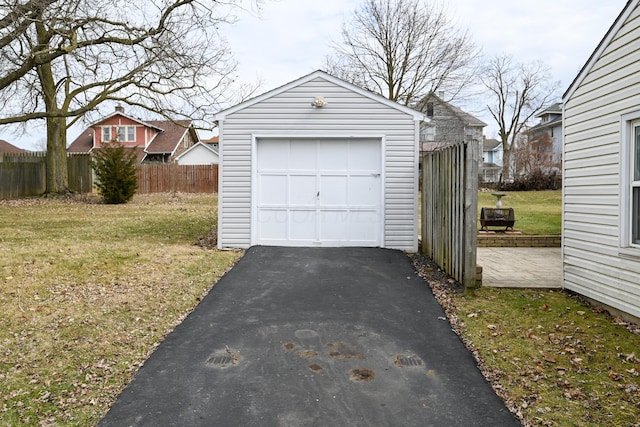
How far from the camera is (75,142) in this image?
39.2 metres

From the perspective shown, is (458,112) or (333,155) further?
(458,112)

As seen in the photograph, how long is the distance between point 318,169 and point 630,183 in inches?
223

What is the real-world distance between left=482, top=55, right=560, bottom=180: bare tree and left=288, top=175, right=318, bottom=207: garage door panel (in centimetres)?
3128

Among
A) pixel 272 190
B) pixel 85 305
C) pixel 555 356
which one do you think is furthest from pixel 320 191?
pixel 555 356

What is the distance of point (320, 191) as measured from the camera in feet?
32.2

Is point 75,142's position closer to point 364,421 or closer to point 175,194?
point 175,194

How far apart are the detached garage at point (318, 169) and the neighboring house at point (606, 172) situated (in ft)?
11.3

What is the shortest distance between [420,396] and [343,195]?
638 centimetres

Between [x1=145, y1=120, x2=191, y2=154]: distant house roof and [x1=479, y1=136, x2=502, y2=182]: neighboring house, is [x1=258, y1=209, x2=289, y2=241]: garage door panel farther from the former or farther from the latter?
[x1=479, y1=136, x2=502, y2=182]: neighboring house

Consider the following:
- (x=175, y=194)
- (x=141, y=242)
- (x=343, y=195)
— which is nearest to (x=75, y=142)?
(x=175, y=194)

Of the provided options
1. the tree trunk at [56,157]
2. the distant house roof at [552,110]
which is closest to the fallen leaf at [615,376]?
the tree trunk at [56,157]

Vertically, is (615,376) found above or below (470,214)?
below

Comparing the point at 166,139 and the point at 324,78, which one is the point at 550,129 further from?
the point at 324,78

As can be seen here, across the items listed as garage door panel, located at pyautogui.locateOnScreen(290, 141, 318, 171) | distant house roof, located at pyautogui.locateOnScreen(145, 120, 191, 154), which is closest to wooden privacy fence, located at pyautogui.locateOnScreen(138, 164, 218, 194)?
distant house roof, located at pyautogui.locateOnScreen(145, 120, 191, 154)
